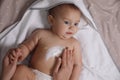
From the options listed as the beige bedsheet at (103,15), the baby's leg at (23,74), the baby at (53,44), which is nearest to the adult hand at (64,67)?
the baby at (53,44)

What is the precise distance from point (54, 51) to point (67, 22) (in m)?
0.15

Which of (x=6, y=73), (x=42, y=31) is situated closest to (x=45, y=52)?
(x=42, y=31)

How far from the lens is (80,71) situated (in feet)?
4.57

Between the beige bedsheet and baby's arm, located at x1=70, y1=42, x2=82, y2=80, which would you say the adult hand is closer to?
baby's arm, located at x1=70, y1=42, x2=82, y2=80

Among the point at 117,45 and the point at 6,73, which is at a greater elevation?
the point at 6,73

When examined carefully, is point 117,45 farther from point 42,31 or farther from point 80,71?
point 42,31

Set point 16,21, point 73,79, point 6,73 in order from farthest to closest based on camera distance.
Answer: point 16,21
point 73,79
point 6,73

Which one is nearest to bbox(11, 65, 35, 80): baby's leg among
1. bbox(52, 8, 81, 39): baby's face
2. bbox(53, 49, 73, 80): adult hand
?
bbox(53, 49, 73, 80): adult hand

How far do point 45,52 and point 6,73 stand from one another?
222 millimetres

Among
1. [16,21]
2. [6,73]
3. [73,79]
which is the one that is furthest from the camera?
[16,21]

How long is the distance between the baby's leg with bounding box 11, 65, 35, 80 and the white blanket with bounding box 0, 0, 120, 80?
0.18 m

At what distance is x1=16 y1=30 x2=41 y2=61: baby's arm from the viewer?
1324 millimetres

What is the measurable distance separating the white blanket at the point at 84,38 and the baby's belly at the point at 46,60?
5.3 inches

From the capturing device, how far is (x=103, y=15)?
4.93ft
